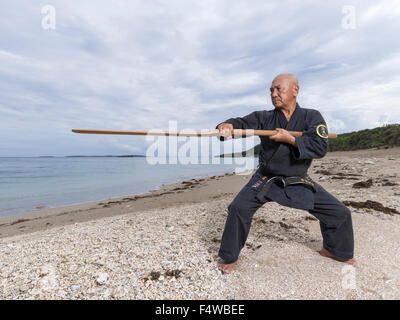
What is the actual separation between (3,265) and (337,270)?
4.58 m

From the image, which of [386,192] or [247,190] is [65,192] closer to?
[247,190]

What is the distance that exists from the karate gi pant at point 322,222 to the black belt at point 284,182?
3.0 inches

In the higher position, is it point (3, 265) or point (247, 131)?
point (247, 131)

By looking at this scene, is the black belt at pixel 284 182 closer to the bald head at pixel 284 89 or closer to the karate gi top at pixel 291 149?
the karate gi top at pixel 291 149

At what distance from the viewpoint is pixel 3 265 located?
Answer: 3.25m

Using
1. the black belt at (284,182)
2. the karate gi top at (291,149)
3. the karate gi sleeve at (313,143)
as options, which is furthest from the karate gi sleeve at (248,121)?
the black belt at (284,182)

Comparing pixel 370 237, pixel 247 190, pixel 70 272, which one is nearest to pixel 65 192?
pixel 70 272

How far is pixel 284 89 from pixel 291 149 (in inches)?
30.9

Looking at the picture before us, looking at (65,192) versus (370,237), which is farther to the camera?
(65,192)

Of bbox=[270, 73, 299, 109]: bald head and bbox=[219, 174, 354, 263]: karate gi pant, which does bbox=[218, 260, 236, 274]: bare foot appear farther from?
bbox=[270, 73, 299, 109]: bald head

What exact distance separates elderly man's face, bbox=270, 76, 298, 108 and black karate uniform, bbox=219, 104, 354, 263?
19 cm

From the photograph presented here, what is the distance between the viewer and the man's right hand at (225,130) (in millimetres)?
2801

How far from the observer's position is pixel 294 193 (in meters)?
2.80
